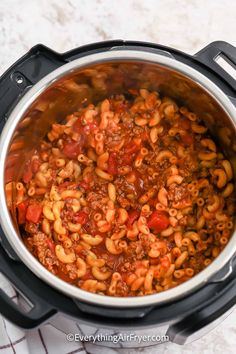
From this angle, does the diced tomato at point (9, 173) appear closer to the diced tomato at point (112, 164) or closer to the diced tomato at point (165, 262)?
the diced tomato at point (112, 164)

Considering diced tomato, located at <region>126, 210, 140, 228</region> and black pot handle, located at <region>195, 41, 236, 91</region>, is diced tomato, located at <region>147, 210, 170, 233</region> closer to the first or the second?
diced tomato, located at <region>126, 210, 140, 228</region>

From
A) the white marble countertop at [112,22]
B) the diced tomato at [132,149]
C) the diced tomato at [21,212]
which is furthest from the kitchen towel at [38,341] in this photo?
the white marble countertop at [112,22]

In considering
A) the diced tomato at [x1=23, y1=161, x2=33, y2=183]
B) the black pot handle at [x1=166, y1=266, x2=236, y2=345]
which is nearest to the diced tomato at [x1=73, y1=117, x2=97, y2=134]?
the diced tomato at [x1=23, y1=161, x2=33, y2=183]

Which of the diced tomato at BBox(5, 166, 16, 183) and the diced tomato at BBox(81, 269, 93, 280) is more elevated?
the diced tomato at BBox(5, 166, 16, 183)

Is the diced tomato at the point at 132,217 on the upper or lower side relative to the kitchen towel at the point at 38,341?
upper

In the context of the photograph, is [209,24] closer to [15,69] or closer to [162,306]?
[15,69]

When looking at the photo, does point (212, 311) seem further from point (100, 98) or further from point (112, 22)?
point (112, 22)

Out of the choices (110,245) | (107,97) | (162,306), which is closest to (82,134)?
(107,97)
